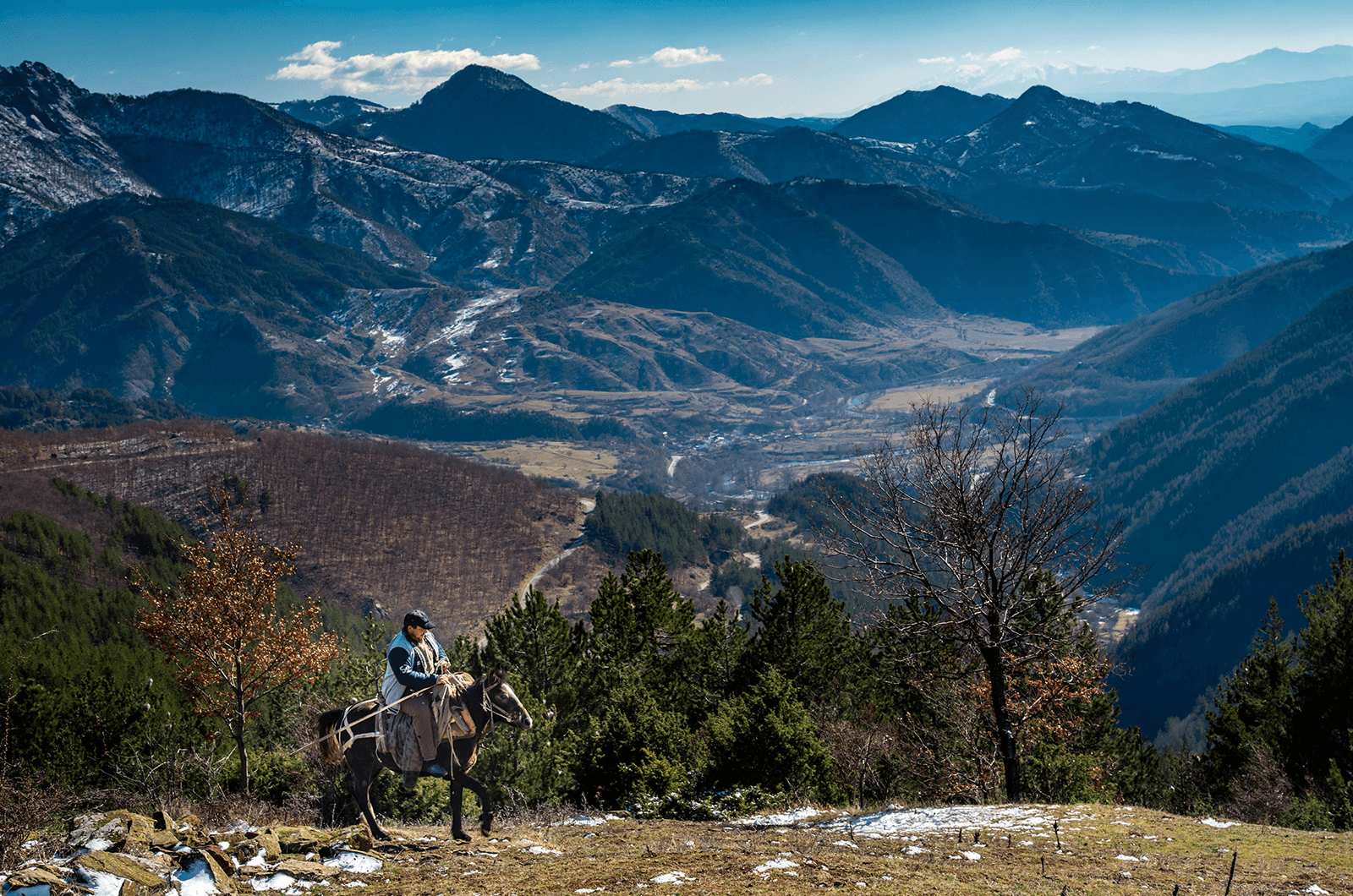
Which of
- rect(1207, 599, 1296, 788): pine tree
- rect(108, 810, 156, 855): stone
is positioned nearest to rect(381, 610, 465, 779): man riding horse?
rect(108, 810, 156, 855): stone

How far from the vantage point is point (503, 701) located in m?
19.9

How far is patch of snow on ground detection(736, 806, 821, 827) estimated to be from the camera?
2442 centimetres

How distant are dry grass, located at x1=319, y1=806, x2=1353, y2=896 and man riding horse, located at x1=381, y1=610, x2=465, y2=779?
1973 millimetres

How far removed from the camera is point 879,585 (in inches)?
1219

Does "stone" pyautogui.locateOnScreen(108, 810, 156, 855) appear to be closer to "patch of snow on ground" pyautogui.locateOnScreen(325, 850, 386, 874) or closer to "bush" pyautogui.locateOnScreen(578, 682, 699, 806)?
"patch of snow on ground" pyautogui.locateOnScreen(325, 850, 386, 874)

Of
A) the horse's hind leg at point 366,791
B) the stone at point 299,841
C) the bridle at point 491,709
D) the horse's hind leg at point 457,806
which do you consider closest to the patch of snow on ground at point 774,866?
the bridle at point 491,709

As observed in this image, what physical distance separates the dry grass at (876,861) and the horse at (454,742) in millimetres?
1200

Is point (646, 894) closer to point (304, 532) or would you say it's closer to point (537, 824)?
point (537, 824)

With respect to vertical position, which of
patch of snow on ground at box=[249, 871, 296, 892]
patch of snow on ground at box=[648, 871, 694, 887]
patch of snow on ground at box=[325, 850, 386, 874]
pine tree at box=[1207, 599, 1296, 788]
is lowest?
pine tree at box=[1207, 599, 1296, 788]

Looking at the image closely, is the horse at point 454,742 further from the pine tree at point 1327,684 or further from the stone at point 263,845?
the pine tree at point 1327,684

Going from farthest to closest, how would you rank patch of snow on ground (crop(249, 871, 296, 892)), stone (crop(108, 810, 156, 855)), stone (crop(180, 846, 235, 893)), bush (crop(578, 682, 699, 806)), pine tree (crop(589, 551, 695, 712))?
pine tree (crop(589, 551, 695, 712)) → bush (crop(578, 682, 699, 806)) → patch of snow on ground (crop(249, 871, 296, 892)) → stone (crop(108, 810, 156, 855)) → stone (crop(180, 846, 235, 893))

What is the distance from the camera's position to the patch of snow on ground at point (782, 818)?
80.1 ft

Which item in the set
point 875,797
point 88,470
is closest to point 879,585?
point 875,797

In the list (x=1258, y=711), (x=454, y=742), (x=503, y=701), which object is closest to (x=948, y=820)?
(x=503, y=701)
